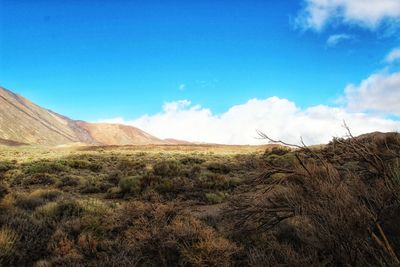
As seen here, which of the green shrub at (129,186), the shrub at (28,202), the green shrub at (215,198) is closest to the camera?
the shrub at (28,202)

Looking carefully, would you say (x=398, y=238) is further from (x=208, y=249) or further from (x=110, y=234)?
(x=110, y=234)

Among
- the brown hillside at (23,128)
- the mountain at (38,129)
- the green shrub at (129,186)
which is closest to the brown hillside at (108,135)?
the mountain at (38,129)

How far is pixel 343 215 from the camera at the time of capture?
5051mm

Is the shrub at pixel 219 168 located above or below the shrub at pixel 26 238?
above

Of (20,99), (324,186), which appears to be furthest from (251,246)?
(20,99)

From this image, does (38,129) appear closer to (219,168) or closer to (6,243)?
(219,168)

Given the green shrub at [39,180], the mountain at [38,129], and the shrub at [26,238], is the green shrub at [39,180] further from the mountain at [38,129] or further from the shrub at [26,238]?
the mountain at [38,129]

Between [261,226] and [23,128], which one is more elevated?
[23,128]

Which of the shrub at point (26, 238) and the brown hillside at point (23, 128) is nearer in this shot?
the shrub at point (26, 238)

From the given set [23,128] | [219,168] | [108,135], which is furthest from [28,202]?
[108,135]

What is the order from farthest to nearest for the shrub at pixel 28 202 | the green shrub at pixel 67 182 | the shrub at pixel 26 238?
the green shrub at pixel 67 182 → the shrub at pixel 28 202 → the shrub at pixel 26 238

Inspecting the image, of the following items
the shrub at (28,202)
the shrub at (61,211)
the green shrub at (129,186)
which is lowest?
the shrub at (28,202)

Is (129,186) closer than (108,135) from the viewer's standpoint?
Yes

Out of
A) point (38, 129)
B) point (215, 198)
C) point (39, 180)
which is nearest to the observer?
point (215, 198)
